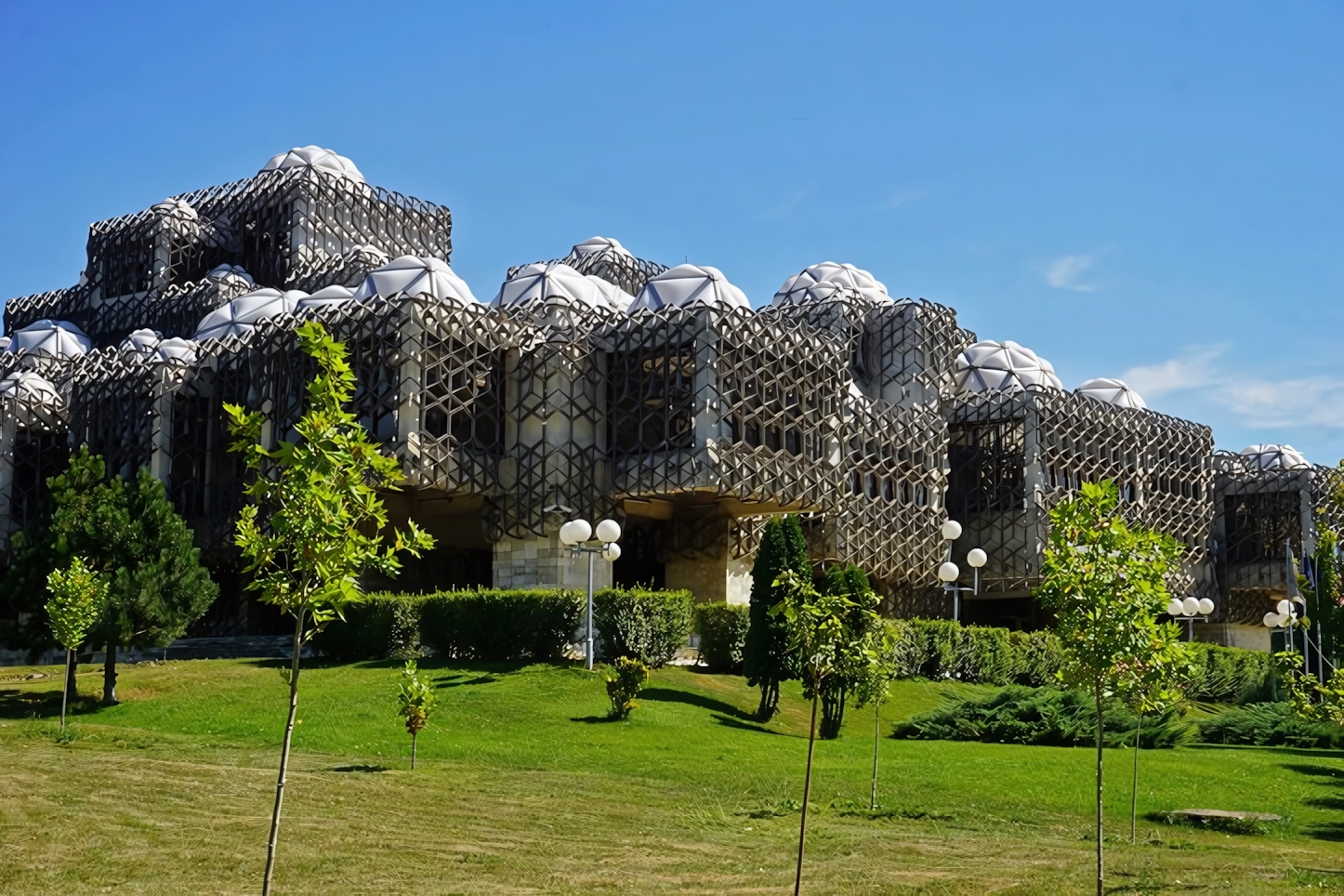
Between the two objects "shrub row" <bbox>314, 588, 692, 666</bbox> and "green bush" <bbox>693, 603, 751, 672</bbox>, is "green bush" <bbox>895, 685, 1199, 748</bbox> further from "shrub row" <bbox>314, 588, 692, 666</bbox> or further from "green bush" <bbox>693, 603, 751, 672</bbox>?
"green bush" <bbox>693, 603, 751, 672</bbox>

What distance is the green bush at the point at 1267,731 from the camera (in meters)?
28.9

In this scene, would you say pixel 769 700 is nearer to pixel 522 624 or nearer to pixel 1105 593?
pixel 522 624

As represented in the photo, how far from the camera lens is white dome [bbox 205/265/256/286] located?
60575mm

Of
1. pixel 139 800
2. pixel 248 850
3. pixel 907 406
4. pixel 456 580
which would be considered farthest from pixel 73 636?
pixel 907 406

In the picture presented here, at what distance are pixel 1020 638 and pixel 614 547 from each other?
15.8 metres

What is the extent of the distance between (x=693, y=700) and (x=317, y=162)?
43.6m


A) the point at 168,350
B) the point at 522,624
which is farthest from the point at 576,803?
A: the point at 168,350

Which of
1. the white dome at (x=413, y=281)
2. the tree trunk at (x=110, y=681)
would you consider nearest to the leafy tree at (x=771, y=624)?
the tree trunk at (x=110, y=681)

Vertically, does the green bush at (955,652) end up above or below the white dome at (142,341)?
below

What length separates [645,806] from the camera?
18.3 metres

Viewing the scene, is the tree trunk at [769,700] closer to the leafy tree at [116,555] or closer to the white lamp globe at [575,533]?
the white lamp globe at [575,533]

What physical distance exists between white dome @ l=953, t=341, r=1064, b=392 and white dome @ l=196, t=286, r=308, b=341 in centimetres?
2686

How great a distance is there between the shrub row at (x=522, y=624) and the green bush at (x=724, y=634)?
109 centimetres

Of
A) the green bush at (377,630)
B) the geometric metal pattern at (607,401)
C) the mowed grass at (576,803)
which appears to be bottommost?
the mowed grass at (576,803)
